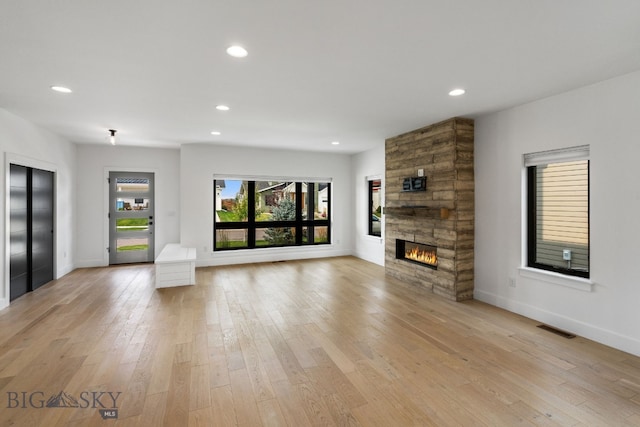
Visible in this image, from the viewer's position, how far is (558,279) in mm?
3467

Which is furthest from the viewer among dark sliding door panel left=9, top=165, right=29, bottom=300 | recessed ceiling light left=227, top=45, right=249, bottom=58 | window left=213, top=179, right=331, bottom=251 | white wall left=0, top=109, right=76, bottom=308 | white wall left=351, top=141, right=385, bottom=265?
window left=213, top=179, right=331, bottom=251

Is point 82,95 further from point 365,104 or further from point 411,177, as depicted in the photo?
point 411,177

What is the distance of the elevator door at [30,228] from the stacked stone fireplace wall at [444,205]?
580cm

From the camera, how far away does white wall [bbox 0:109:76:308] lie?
4.08 meters

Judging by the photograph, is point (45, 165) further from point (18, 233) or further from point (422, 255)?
point (422, 255)

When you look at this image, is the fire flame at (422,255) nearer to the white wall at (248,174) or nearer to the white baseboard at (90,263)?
the white wall at (248,174)

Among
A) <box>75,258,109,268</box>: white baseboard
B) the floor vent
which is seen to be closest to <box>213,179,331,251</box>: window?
<box>75,258,109,268</box>: white baseboard

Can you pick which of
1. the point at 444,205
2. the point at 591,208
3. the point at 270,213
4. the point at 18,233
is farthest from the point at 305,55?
the point at 270,213

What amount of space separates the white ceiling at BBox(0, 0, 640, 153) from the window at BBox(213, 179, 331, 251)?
2985mm

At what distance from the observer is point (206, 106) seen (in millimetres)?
3924

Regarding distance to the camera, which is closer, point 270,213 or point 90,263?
point 90,263

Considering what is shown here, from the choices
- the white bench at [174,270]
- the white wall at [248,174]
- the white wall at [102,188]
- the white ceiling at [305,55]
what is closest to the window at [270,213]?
the white wall at [248,174]

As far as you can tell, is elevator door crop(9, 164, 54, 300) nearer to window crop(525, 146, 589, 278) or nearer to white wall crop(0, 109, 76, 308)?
white wall crop(0, 109, 76, 308)

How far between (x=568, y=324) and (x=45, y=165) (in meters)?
7.76
